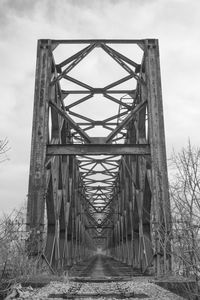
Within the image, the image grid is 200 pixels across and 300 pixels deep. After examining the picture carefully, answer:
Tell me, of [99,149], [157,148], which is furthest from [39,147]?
[157,148]

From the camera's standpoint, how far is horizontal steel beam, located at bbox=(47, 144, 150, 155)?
11719mm

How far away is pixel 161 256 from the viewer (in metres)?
10.1

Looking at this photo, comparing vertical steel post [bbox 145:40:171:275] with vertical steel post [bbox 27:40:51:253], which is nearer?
vertical steel post [bbox 145:40:171:275]

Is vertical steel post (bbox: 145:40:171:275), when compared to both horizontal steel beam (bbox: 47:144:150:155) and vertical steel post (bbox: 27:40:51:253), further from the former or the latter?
vertical steel post (bbox: 27:40:51:253)

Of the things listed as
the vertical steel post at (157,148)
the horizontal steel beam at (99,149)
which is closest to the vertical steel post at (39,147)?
the horizontal steel beam at (99,149)

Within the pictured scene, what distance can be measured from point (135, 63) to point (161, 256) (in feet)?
24.5

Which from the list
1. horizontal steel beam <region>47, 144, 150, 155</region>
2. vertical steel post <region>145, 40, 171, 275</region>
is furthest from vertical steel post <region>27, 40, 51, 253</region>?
vertical steel post <region>145, 40, 171, 275</region>

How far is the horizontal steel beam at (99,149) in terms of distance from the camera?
1172 centimetres

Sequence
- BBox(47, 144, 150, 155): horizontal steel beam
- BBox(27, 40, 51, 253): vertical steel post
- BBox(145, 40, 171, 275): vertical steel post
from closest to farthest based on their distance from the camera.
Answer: BBox(145, 40, 171, 275): vertical steel post
BBox(27, 40, 51, 253): vertical steel post
BBox(47, 144, 150, 155): horizontal steel beam

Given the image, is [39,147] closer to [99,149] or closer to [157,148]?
[99,149]

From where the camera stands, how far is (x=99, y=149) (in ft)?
39.0

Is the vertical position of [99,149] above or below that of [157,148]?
above

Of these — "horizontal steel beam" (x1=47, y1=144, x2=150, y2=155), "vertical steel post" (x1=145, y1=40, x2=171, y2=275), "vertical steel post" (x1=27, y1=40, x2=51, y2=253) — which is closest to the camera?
"vertical steel post" (x1=145, y1=40, x2=171, y2=275)

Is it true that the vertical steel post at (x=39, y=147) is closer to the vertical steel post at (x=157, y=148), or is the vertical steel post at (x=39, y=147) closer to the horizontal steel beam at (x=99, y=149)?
the horizontal steel beam at (x=99, y=149)
